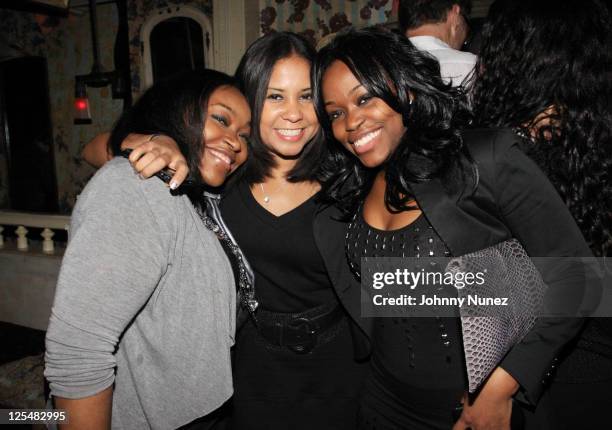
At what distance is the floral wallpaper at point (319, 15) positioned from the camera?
4.79m

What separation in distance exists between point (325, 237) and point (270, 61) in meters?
0.77

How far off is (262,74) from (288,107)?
17cm

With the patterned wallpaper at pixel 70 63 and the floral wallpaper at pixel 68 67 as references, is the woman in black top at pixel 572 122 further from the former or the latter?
the floral wallpaper at pixel 68 67

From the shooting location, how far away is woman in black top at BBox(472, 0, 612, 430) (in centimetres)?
127

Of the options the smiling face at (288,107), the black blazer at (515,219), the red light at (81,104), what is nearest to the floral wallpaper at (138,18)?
the red light at (81,104)

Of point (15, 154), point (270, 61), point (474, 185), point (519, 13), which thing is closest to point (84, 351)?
point (474, 185)

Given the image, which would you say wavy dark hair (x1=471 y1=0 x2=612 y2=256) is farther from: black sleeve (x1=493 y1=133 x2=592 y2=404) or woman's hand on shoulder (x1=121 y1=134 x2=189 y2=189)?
woman's hand on shoulder (x1=121 y1=134 x2=189 y2=189)

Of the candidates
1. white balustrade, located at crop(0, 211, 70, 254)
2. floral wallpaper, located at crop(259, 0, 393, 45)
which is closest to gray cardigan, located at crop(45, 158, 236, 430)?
Answer: white balustrade, located at crop(0, 211, 70, 254)

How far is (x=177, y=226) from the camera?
3.99 feet

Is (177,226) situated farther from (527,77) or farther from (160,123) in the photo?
(527,77)

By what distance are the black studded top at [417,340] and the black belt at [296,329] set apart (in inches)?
15.6

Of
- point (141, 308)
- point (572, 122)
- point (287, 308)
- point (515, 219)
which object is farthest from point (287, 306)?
point (572, 122)

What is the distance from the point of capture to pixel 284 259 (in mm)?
1824

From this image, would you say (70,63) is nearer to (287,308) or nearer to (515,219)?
(287,308)
